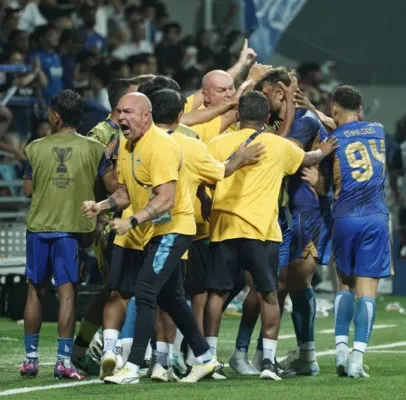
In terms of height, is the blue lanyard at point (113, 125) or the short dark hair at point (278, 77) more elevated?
the short dark hair at point (278, 77)

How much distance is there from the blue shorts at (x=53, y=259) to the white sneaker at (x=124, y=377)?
98cm

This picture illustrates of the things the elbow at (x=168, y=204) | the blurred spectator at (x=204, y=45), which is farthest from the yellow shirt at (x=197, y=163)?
the blurred spectator at (x=204, y=45)

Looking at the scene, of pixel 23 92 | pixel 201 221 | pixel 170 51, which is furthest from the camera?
pixel 170 51

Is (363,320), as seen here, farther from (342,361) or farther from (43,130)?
(43,130)

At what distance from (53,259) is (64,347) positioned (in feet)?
2.13

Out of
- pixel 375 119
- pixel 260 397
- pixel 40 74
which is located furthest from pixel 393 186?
pixel 260 397

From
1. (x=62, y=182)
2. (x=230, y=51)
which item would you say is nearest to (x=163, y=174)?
(x=62, y=182)

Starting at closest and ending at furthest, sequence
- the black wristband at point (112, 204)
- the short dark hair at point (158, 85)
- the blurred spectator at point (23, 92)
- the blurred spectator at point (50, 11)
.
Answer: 1. the black wristband at point (112, 204)
2. the short dark hair at point (158, 85)
3. the blurred spectator at point (23, 92)
4. the blurred spectator at point (50, 11)

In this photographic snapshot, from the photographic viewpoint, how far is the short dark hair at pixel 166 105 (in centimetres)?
1059

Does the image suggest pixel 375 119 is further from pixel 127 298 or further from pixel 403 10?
pixel 127 298

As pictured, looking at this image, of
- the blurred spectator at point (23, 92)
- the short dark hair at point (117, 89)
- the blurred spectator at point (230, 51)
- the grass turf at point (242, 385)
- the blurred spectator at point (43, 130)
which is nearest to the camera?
the grass turf at point (242, 385)

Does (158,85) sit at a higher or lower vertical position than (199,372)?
higher

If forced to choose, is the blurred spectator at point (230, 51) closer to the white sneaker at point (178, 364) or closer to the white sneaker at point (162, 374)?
the white sneaker at point (178, 364)

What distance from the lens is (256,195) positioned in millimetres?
10891
